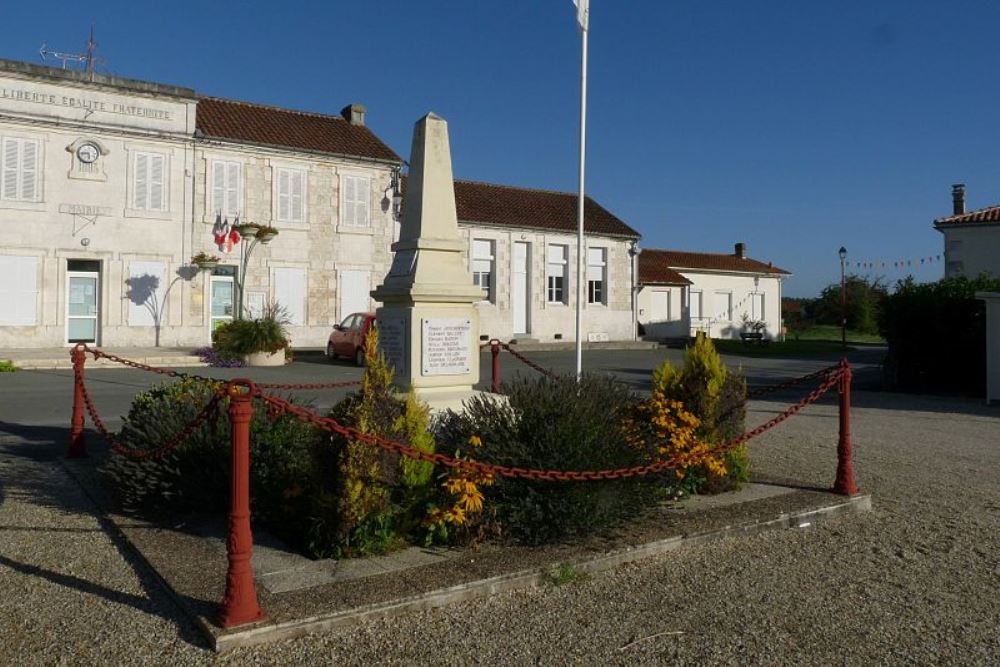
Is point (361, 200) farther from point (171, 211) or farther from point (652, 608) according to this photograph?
point (652, 608)

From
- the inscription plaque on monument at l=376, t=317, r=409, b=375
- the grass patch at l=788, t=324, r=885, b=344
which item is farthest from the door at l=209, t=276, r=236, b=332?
the grass patch at l=788, t=324, r=885, b=344

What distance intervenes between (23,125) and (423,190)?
18.6 m

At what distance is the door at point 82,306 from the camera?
21.7 m

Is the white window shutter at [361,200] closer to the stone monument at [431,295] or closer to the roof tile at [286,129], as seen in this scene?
the roof tile at [286,129]

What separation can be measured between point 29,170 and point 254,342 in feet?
25.3

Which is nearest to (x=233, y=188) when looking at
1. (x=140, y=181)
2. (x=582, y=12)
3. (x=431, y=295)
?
(x=140, y=181)

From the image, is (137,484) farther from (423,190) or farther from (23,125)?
(23,125)

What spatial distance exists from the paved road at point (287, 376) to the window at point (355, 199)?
4804mm

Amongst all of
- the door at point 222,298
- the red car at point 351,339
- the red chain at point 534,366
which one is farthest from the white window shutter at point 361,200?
the red chain at point 534,366

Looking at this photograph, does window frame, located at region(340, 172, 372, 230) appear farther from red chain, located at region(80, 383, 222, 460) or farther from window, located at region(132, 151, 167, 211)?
red chain, located at region(80, 383, 222, 460)

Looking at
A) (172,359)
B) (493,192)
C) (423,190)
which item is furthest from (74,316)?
(423,190)

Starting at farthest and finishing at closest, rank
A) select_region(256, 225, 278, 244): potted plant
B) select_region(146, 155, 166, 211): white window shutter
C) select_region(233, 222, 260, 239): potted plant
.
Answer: select_region(146, 155, 166, 211): white window shutter < select_region(256, 225, 278, 244): potted plant < select_region(233, 222, 260, 239): potted plant

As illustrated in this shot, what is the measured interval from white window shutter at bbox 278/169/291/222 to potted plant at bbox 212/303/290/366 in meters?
5.58

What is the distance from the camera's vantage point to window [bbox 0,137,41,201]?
20.6 metres
